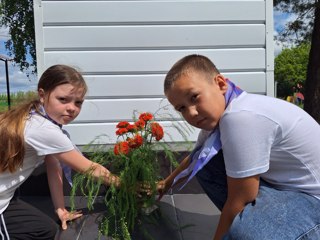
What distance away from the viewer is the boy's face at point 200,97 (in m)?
1.61

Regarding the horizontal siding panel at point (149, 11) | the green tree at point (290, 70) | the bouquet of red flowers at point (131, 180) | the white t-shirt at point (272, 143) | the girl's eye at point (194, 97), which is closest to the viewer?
the white t-shirt at point (272, 143)

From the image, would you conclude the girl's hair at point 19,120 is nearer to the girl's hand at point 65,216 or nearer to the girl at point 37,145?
the girl at point 37,145

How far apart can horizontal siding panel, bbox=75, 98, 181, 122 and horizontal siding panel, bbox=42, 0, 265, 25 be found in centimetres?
70

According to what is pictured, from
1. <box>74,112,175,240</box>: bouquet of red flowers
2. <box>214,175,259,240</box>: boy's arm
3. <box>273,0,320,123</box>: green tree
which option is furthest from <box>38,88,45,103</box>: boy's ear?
<box>273,0,320,123</box>: green tree

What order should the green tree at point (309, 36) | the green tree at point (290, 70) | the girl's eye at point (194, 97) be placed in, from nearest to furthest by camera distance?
the girl's eye at point (194, 97) → the green tree at point (309, 36) → the green tree at point (290, 70)

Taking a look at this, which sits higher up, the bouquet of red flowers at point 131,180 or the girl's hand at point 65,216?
the bouquet of red flowers at point 131,180

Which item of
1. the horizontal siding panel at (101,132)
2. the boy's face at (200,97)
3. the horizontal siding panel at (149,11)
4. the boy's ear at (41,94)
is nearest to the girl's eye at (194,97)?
the boy's face at (200,97)

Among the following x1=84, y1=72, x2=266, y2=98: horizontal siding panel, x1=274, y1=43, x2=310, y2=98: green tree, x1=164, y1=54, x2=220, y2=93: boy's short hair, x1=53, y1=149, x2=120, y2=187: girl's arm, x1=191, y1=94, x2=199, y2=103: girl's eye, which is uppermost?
x1=164, y1=54, x2=220, y2=93: boy's short hair

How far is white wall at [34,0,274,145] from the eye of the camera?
3.14 meters

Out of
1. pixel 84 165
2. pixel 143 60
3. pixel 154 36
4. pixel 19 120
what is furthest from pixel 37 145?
pixel 154 36

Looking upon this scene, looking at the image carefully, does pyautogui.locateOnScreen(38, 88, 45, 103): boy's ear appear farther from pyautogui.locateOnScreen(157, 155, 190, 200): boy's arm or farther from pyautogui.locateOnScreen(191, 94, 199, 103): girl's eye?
pyautogui.locateOnScreen(191, 94, 199, 103): girl's eye

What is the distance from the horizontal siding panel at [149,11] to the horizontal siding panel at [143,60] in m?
0.27

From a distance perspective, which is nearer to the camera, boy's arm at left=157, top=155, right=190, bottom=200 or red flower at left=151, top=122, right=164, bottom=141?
red flower at left=151, top=122, right=164, bottom=141

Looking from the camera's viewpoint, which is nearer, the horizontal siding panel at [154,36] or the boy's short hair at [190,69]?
the boy's short hair at [190,69]
